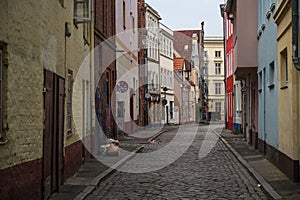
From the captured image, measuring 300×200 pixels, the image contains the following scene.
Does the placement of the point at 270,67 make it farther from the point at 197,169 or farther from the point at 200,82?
the point at 200,82

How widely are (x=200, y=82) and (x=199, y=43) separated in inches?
270

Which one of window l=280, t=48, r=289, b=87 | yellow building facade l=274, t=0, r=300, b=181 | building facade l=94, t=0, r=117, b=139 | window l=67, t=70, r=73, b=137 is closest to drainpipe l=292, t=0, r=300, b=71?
yellow building facade l=274, t=0, r=300, b=181

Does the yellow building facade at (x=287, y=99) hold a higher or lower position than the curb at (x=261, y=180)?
higher

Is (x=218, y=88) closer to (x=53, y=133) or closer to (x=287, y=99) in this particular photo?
(x=287, y=99)

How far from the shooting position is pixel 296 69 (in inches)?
452

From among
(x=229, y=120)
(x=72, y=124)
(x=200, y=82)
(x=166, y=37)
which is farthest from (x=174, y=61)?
(x=72, y=124)

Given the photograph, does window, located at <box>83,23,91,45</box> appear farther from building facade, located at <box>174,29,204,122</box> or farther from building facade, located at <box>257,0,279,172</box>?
building facade, located at <box>174,29,204,122</box>

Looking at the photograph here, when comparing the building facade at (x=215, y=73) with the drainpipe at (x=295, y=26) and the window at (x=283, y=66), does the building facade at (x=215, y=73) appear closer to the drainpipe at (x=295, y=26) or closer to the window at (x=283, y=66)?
the window at (x=283, y=66)

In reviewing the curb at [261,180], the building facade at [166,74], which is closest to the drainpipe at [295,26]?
the curb at [261,180]

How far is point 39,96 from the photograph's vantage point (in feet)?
30.7

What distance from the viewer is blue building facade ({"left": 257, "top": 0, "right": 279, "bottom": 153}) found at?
50.3ft

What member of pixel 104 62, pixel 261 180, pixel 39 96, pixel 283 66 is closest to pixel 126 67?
pixel 104 62

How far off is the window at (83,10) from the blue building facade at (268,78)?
478cm

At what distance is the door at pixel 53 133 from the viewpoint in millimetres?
10016
